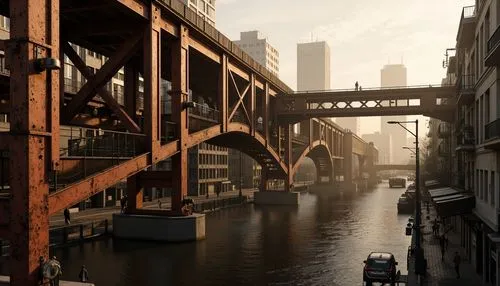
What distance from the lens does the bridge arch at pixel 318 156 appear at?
3262 inches

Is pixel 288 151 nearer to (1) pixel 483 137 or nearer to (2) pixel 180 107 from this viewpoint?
A: (2) pixel 180 107

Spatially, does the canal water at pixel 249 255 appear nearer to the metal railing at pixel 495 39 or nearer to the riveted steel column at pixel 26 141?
the riveted steel column at pixel 26 141

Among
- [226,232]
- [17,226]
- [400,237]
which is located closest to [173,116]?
[226,232]

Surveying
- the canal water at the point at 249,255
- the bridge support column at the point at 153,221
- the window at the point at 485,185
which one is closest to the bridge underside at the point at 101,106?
the bridge support column at the point at 153,221

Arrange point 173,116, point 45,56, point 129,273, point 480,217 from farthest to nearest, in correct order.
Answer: point 173,116
point 129,273
point 480,217
point 45,56

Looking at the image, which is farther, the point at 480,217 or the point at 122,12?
the point at 122,12

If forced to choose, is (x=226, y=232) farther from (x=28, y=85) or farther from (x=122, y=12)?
(x=28, y=85)

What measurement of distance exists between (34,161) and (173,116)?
17.7 m

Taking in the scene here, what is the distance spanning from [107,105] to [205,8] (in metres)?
104

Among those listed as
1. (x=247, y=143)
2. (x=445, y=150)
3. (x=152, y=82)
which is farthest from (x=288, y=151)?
(x=152, y=82)

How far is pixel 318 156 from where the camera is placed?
12912 cm

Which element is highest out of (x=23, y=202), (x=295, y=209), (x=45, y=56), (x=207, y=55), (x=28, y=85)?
(x=207, y=55)

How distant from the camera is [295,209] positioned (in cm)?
7469

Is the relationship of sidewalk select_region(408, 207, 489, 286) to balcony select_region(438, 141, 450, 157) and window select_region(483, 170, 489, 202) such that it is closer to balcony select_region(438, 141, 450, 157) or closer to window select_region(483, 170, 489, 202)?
window select_region(483, 170, 489, 202)
